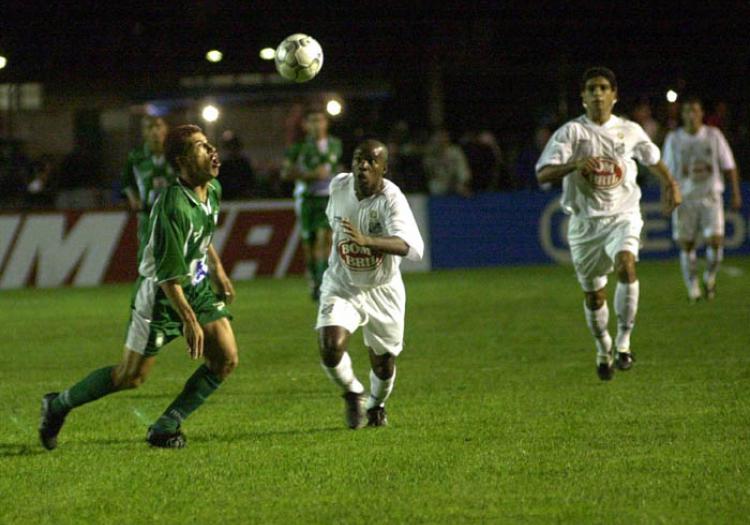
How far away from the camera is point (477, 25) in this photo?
3053 centimetres

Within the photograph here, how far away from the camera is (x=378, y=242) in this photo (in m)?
8.26

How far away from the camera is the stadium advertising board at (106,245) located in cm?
2266

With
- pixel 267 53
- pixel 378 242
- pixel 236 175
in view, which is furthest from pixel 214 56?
pixel 378 242

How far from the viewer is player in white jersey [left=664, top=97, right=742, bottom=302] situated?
17359mm

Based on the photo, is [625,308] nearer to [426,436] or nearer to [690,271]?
[426,436]

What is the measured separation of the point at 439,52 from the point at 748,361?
1994 cm

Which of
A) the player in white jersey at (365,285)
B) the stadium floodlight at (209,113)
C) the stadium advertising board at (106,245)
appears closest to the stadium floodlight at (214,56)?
the stadium floodlight at (209,113)

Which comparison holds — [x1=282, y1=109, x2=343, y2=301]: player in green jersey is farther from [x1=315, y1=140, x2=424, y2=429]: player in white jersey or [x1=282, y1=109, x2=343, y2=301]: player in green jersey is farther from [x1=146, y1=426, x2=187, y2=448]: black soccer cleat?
[x1=146, y1=426, x2=187, y2=448]: black soccer cleat

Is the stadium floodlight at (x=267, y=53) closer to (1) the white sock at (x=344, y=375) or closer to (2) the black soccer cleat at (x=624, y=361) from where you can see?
(2) the black soccer cleat at (x=624, y=361)

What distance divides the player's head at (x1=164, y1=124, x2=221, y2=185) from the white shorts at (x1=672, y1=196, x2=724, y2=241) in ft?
35.4

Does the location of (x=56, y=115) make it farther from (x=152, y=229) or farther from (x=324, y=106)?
(x=152, y=229)

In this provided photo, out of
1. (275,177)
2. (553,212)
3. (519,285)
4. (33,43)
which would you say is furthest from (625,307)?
(33,43)

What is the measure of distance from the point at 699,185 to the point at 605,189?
7.06 meters

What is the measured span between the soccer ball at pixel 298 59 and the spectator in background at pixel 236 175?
11.3 m
